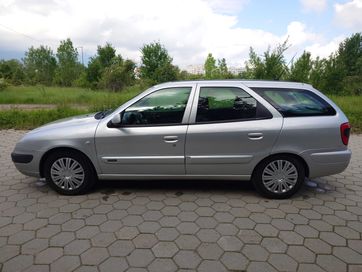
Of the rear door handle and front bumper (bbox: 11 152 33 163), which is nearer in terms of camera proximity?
the rear door handle

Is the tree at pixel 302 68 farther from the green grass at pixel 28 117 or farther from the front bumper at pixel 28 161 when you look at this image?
the front bumper at pixel 28 161

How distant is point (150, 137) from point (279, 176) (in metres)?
1.77

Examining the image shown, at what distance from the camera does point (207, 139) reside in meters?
3.50

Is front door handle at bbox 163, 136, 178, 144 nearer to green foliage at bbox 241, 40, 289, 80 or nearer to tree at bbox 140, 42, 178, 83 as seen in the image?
green foliage at bbox 241, 40, 289, 80

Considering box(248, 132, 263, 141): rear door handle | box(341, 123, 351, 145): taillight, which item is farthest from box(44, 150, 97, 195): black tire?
box(341, 123, 351, 145): taillight

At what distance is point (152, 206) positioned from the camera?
3.53m

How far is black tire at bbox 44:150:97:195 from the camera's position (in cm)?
370

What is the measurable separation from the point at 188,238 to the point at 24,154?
2517 mm

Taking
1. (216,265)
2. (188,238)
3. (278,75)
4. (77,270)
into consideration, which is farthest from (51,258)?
(278,75)

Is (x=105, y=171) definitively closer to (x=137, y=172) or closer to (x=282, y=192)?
(x=137, y=172)

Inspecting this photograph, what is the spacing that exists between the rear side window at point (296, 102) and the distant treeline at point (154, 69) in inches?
296

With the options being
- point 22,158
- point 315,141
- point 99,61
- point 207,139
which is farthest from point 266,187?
point 99,61

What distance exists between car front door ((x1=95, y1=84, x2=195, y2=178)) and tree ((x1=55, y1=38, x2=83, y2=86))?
39.0 m

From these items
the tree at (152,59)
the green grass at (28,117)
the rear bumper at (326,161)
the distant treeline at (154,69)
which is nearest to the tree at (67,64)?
the distant treeline at (154,69)
